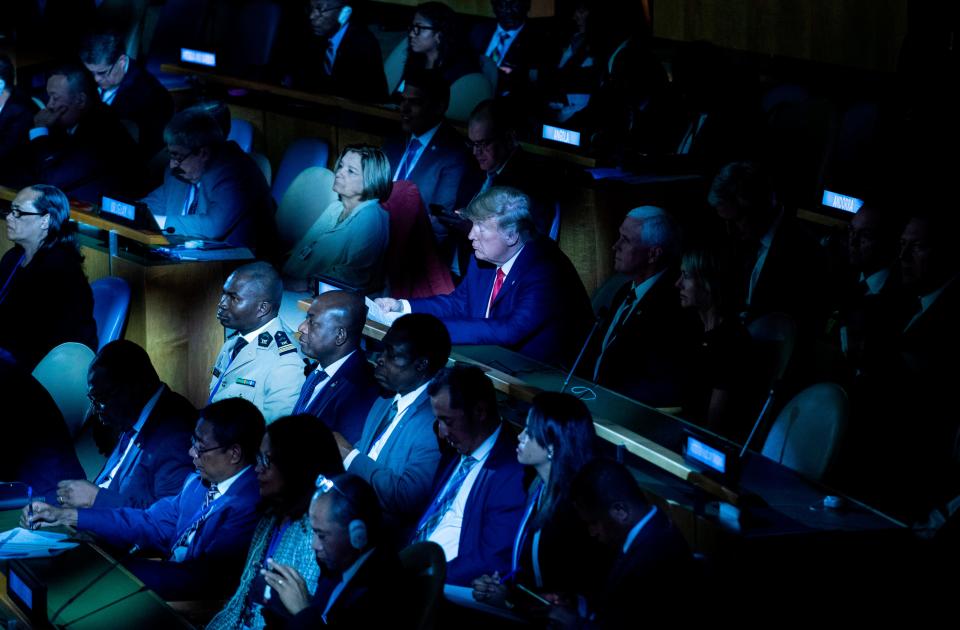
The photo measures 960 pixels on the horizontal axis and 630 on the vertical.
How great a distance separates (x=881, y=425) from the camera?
3504 millimetres

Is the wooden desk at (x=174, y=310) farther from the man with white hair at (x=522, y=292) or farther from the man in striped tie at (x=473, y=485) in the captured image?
the man in striped tie at (x=473, y=485)

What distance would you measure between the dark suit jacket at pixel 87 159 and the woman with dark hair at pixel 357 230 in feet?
4.45

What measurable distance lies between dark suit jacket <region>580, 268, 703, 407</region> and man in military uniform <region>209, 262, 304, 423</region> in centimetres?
99

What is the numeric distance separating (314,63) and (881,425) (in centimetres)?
442

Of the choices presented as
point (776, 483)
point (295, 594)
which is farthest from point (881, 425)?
point (295, 594)

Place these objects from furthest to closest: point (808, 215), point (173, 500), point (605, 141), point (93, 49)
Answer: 1. point (93, 49)
2. point (605, 141)
3. point (808, 215)
4. point (173, 500)

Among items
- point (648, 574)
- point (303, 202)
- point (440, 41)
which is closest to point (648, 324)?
point (648, 574)

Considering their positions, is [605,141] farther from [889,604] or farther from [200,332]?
[889,604]

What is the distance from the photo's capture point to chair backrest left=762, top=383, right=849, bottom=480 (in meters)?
3.22

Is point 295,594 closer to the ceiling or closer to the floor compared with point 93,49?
closer to the floor

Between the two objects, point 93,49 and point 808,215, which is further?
point 93,49

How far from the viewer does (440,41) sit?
6.51 metres

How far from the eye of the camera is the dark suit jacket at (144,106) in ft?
21.3

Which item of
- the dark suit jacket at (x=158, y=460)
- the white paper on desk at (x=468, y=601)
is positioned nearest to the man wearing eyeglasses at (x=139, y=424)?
the dark suit jacket at (x=158, y=460)
